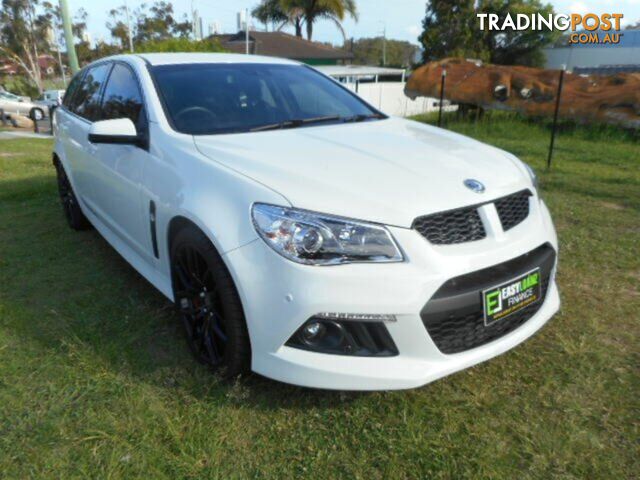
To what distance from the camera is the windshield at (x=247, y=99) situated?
2746 millimetres

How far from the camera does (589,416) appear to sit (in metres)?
2.10

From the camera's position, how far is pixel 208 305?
231 cm

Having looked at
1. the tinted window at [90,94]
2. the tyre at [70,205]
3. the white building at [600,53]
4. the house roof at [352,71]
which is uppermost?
the white building at [600,53]

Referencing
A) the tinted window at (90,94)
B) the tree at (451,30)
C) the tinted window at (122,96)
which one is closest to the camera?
the tinted window at (122,96)

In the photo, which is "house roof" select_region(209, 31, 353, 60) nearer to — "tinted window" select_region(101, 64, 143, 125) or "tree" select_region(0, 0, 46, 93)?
"tree" select_region(0, 0, 46, 93)

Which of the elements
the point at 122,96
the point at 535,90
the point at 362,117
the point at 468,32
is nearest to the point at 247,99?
the point at 362,117

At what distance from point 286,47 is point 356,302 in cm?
3731

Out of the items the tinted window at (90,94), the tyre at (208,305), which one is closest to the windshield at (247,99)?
the tyre at (208,305)

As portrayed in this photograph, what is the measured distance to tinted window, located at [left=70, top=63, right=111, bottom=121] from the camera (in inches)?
145

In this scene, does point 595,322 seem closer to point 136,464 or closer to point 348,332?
point 348,332

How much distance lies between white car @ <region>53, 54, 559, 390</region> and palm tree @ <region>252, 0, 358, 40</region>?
108 feet

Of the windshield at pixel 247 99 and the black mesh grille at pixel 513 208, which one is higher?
the windshield at pixel 247 99

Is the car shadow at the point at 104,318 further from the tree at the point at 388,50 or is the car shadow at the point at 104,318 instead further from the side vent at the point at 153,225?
the tree at the point at 388,50

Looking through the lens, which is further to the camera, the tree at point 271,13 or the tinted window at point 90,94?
the tree at point 271,13
